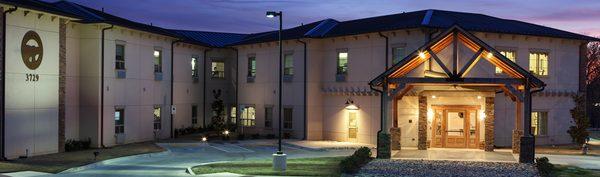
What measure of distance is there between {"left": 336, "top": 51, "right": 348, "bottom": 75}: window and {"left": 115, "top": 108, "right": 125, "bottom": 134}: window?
38.8 ft

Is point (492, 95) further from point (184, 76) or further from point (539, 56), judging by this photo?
point (184, 76)

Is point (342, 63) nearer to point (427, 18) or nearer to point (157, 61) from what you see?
point (427, 18)

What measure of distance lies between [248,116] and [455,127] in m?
15.6

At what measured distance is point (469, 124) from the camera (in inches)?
1208

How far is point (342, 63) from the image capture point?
118ft

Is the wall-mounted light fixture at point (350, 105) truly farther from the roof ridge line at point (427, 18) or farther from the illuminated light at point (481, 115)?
the illuminated light at point (481, 115)

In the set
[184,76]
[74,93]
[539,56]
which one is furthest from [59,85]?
[539,56]

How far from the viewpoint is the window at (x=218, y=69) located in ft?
148

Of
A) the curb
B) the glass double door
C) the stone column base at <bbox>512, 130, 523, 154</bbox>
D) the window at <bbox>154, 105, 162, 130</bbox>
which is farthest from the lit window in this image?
the stone column base at <bbox>512, 130, 523, 154</bbox>

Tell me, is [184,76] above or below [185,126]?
above

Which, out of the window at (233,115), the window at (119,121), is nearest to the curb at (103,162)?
the window at (119,121)

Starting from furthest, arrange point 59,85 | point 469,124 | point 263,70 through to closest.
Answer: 1. point 263,70
2. point 469,124
3. point 59,85

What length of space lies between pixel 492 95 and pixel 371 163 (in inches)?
354

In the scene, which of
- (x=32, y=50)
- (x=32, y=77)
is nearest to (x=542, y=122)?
(x=32, y=77)
